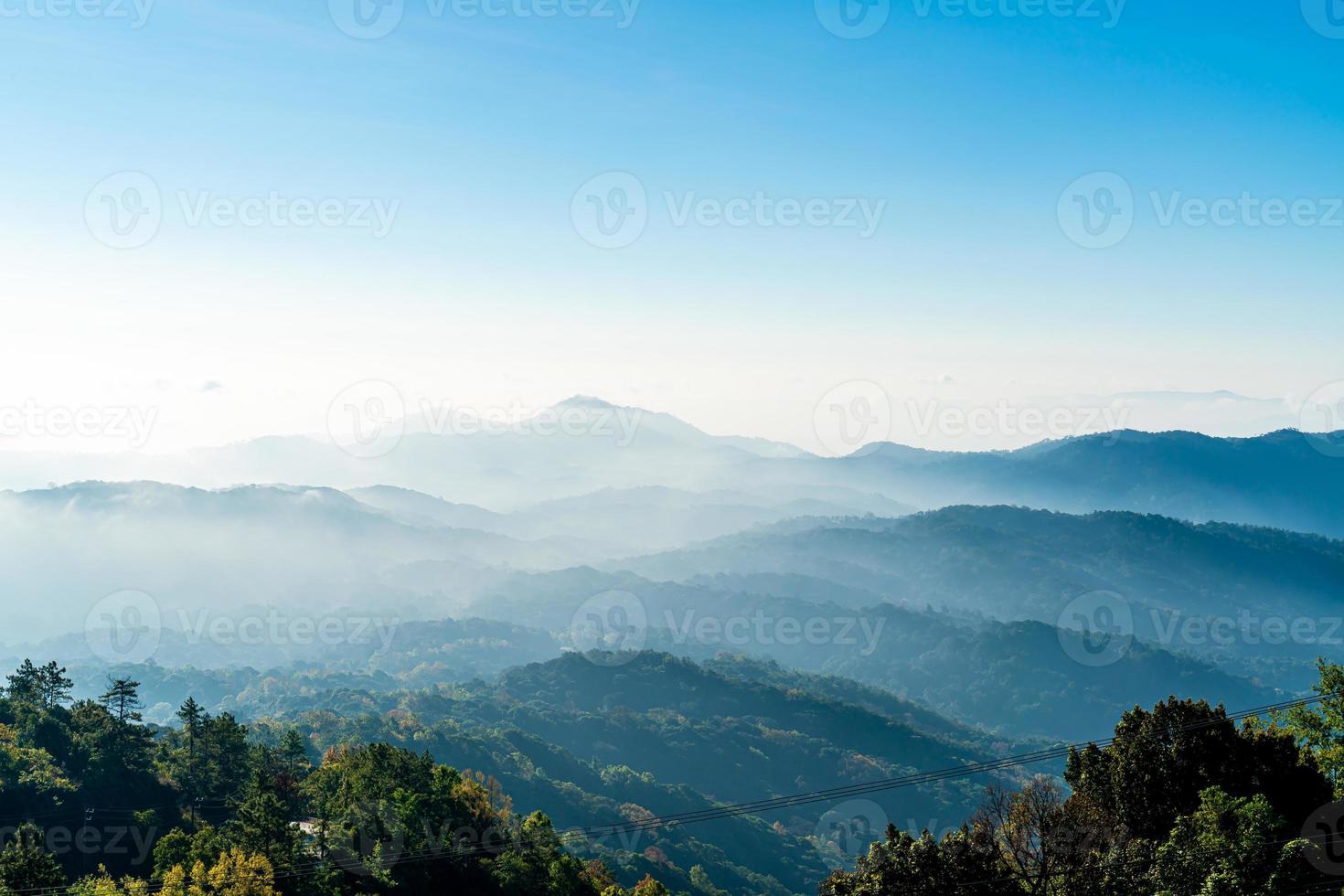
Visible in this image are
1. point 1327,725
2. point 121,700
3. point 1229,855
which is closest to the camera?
point 1229,855

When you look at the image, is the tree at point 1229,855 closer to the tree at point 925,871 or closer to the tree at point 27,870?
the tree at point 925,871

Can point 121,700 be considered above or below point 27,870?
below

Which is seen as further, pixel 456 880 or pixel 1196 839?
pixel 456 880

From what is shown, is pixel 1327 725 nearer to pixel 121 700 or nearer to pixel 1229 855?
pixel 1229 855

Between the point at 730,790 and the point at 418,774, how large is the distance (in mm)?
152046

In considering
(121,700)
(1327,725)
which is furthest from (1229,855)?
(121,700)

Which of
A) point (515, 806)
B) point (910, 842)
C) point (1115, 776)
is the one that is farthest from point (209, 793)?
point (515, 806)

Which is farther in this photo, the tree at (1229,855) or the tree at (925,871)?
the tree at (925,871)

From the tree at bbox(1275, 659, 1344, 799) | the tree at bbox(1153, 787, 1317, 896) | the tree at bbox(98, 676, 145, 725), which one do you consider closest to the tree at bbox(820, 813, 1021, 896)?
the tree at bbox(1153, 787, 1317, 896)

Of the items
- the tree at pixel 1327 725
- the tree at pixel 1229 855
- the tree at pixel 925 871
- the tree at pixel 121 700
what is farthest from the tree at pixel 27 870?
the tree at pixel 1327 725

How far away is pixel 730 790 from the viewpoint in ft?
619

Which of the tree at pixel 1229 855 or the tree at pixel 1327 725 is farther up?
the tree at pixel 1327 725

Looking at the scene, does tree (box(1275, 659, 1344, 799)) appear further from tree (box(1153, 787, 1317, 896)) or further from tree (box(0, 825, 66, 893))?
tree (box(0, 825, 66, 893))

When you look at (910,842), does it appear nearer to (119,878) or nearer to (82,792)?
(119,878)
